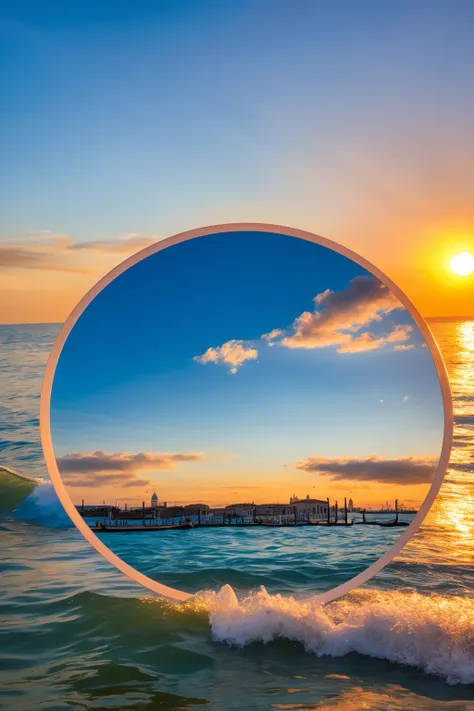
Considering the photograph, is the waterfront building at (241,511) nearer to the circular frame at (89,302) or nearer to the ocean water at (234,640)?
the ocean water at (234,640)

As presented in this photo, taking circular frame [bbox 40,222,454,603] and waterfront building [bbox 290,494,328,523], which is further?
waterfront building [bbox 290,494,328,523]

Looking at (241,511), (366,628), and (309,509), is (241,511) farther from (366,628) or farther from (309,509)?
(366,628)

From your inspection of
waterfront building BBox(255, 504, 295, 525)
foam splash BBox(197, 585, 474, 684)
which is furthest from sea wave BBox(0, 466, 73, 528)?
waterfront building BBox(255, 504, 295, 525)

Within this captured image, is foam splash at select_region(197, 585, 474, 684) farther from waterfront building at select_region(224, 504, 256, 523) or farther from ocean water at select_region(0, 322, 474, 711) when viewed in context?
waterfront building at select_region(224, 504, 256, 523)

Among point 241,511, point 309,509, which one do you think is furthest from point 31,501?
point 309,509

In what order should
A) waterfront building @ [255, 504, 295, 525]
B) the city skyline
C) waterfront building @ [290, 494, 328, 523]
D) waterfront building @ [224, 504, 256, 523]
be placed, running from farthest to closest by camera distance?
waterfront building @ [290, 494, 328, 523] → waterfront building @ [224, 504, 256, 523] → waterfront building @ [255, 504, 295, 525] → the city skyline

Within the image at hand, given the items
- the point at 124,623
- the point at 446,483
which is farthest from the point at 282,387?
the point at 124,623

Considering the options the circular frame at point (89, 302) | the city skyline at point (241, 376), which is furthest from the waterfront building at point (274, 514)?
the circular frame at point (89, 302)

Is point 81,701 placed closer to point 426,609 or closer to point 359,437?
point 426,609
